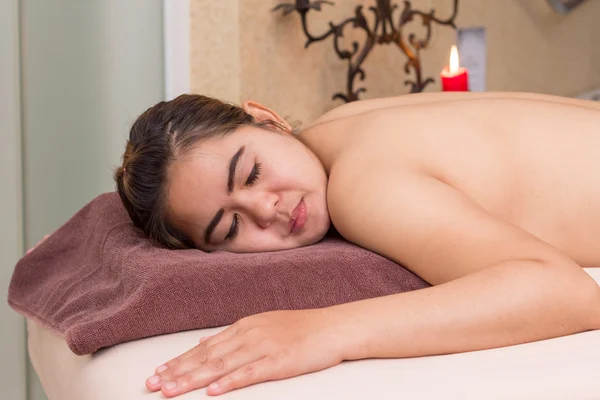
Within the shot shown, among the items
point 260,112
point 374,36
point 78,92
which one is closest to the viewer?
point 260,112

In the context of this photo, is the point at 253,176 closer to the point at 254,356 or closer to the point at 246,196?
the point at 246,196

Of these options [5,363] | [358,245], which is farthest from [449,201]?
[5,363]

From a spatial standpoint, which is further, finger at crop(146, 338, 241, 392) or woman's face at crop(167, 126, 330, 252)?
woman's face at crop(167, 126, 330, 252)

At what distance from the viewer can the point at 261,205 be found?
1176 millimetres

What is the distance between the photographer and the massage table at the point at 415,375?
69 cm

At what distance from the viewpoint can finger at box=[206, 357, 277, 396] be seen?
2.39 ft

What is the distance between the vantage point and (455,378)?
2.35 ft

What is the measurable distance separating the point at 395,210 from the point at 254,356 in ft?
1.08

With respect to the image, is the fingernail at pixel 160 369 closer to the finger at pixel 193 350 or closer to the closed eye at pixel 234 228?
the finger at pixel 193 350

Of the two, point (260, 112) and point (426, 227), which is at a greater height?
point (260, 112)

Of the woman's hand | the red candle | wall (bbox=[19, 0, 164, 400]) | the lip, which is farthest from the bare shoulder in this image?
wall (bbox=[19, 0, 164, 400])

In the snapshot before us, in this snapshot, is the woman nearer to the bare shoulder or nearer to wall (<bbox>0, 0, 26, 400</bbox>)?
the bare shoulder

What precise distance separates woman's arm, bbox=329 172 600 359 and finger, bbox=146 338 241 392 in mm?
125

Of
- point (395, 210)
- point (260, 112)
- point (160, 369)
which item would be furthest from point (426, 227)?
point (260, 112)
